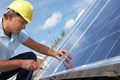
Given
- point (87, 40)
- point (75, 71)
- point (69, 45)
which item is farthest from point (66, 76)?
point (69, 45)

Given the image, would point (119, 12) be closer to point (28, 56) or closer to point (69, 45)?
point (28, 56)

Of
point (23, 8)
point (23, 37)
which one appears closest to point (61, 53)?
point (23, 37)

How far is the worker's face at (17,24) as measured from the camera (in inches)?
254

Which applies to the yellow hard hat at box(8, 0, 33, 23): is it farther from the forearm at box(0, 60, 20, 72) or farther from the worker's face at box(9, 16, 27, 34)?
the forearm at box(0, 60, 20, 72)

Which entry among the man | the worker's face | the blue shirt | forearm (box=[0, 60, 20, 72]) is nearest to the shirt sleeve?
the man

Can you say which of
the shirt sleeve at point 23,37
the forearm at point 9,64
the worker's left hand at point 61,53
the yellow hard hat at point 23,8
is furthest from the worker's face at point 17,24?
the worker's left hand at point 61,53

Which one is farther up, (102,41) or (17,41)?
(17,41)

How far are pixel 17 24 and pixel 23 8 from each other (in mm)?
537

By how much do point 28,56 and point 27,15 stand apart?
1.11 metres

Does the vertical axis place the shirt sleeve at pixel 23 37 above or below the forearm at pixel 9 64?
above

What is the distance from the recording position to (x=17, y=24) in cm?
644

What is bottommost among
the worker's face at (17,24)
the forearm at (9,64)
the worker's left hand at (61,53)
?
the worker's left hand at (61,53)

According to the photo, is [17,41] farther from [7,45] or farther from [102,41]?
[102,41]

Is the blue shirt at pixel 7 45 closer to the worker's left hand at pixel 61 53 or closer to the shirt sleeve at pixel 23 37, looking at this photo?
the shirt sleeve at pixel 23 37
